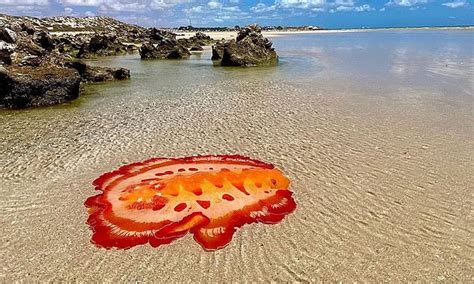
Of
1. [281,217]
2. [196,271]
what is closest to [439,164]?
[281,217]

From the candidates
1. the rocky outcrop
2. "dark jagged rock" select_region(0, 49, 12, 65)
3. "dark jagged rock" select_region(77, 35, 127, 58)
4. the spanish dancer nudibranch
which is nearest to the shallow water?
the spanish dancer nudibranch

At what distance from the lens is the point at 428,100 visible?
14.2 m

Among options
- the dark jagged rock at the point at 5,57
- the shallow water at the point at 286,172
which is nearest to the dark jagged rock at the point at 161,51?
the shallow water at the point at 286,172

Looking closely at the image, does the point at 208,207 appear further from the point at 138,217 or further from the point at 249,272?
the point at 249,272

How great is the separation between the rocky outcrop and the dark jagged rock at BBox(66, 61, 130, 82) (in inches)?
334

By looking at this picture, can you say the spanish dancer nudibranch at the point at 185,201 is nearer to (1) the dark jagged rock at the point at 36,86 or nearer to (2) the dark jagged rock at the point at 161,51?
(1) the dark jagged rock at the point at 36,86

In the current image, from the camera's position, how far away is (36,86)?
45.7 feet

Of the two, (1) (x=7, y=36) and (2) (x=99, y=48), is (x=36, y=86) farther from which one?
(2) (x=99, y=48)

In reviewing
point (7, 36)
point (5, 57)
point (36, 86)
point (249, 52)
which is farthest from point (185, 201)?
point (249, 52)

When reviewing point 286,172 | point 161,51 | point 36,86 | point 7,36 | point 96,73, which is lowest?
point 286,172

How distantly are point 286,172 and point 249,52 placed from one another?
2149cm

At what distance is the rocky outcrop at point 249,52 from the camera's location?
27.0m

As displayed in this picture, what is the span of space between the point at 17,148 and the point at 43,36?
97.0 feet

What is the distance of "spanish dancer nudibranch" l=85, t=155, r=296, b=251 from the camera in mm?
5477
